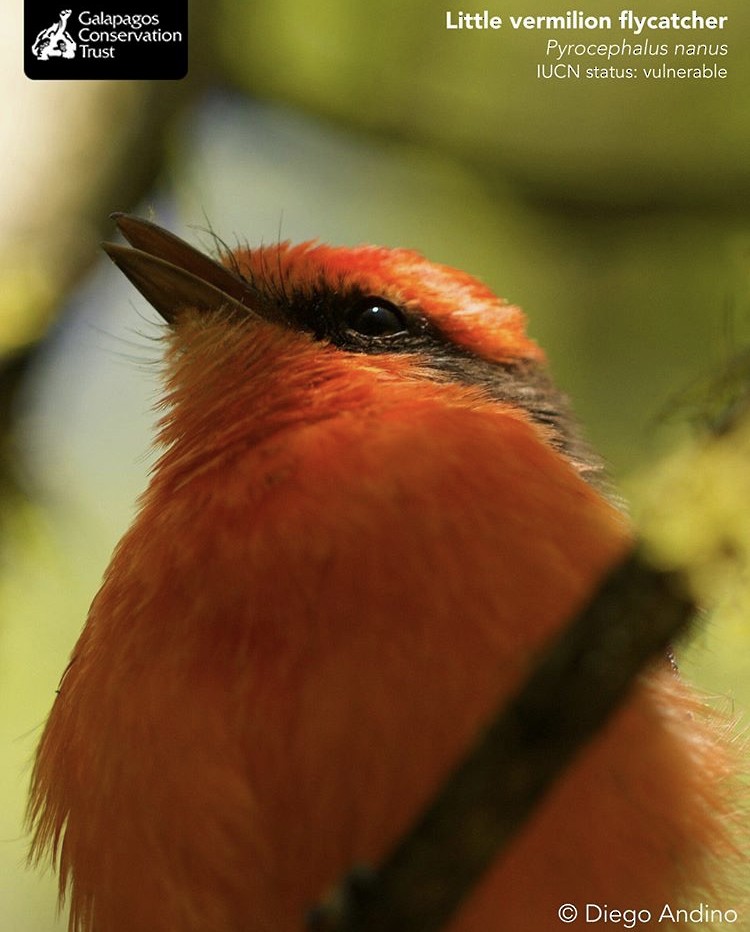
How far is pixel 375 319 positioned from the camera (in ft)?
12.9

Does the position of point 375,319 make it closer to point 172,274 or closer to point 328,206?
point 172,274

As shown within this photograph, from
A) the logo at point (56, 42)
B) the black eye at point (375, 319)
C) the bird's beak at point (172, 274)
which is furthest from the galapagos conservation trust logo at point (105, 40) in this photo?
the black eye at point (375, 319)

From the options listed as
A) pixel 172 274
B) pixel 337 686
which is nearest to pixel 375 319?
pixel 172 274

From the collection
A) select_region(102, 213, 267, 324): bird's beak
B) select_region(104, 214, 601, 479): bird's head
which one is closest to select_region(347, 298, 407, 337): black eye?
select_region(104, 214, 601, 479): bird's head

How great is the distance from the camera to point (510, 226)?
461 cm

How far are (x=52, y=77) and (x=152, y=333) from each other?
0.88m

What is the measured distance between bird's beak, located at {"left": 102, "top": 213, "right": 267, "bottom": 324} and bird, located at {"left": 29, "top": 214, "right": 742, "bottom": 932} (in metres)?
0.62

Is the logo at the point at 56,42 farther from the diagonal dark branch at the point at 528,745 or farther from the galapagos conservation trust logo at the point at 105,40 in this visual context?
the diagonal dark branch at the point at 528,745

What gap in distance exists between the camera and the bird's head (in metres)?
3.39

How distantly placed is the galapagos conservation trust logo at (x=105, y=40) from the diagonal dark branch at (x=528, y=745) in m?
2.78

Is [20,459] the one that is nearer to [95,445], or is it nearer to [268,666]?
[95,445]

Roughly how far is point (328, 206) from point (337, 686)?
2584mm

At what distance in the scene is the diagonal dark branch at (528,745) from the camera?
5.57 feet

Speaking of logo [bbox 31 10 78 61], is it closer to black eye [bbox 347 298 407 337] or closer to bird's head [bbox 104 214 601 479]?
bird's head [bbox 104 214 601 479]
